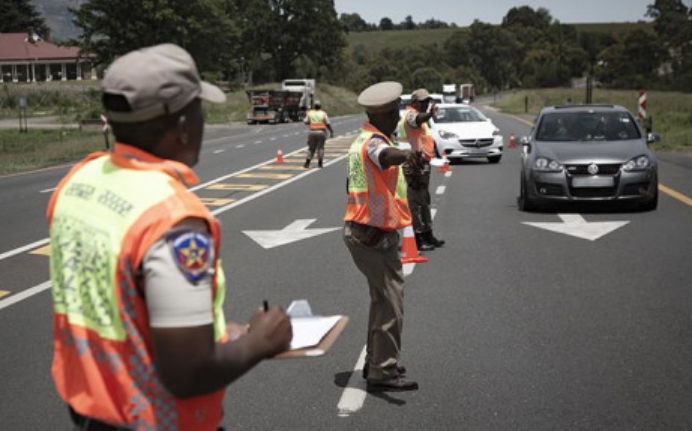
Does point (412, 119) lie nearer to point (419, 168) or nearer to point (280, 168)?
point (419, 168)

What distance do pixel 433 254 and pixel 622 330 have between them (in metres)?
4.01

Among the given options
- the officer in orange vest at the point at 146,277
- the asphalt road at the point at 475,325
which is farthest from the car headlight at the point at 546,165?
the officer in orange vest at the point at 146,277

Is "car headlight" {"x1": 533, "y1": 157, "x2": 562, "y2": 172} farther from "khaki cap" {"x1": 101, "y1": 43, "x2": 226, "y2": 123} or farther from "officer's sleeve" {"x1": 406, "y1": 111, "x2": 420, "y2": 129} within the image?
"khaki cap" {"x1": 101, "y1": 43, "x2": 226, "y2": 123}

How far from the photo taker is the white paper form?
2.61 meters

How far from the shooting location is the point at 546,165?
14.6 m

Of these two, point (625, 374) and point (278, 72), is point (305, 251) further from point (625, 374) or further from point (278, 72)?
point (278, 72)

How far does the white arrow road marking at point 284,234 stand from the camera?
1230 centimetres

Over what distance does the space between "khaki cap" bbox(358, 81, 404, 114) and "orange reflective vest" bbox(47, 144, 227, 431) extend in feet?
12.0

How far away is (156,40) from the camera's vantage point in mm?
96188

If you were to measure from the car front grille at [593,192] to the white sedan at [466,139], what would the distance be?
1036cm

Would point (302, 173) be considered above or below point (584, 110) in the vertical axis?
below

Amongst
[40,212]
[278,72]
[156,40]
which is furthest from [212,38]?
[40,212]

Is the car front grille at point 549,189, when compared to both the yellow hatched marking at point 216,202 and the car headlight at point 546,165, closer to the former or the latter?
the car headlight at point 546,165

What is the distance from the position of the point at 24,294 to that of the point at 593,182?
8545mm
